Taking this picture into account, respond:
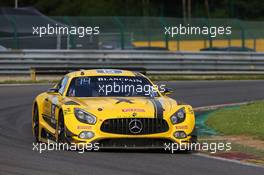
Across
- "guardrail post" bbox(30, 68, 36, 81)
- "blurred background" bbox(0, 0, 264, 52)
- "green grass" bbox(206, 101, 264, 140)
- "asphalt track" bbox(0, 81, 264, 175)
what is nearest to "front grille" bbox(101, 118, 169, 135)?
"asphalt track" bbox(0, 81, 264, 175)

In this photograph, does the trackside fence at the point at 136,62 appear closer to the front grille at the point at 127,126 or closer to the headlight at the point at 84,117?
the headlight at the point at 84,117

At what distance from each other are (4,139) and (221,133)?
4.05 m

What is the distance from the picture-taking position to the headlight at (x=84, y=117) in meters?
12.0

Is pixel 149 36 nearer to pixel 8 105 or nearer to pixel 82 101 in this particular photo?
pixel 8 105

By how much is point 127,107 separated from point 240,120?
17.3ft

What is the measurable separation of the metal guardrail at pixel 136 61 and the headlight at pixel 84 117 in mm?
17100

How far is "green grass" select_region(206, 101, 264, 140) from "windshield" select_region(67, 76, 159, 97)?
2297 millimetres

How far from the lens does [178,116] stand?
12.2 meters

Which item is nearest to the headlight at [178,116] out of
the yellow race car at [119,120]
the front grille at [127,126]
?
the yellow race car at [119,120]

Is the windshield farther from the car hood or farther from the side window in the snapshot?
the car hood

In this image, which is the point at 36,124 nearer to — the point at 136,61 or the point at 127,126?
the point at 127,126

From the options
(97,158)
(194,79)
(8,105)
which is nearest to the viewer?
(97,158)

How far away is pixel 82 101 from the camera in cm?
1253

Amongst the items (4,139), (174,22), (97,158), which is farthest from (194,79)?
(97,158)
